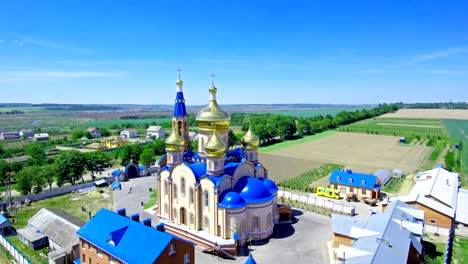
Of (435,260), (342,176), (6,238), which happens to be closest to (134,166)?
(6,238)

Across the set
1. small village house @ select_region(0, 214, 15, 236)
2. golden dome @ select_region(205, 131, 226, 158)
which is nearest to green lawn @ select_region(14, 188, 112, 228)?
small village house @ select_region(0, 214, 15, 236)

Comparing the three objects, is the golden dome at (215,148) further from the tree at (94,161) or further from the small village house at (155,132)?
the small village house at (155,132)

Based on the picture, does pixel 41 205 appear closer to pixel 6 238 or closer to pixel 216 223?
pixel 6 238

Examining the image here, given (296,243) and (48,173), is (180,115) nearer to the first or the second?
(296,243)

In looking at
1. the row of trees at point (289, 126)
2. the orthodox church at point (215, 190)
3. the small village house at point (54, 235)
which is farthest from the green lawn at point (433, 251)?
Answer: the row of trees at point (289, 126)

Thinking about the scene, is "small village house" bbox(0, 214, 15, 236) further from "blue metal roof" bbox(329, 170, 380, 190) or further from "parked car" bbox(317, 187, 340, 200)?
"blue metal roof" bbox(329, 170, 380, 190)

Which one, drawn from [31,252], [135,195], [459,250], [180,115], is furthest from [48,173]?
[459,250]
